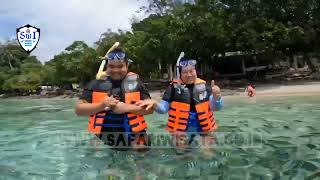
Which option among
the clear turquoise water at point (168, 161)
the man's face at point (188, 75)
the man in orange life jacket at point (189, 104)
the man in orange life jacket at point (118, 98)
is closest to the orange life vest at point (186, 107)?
the man in orange life jacket at point (189, 104)

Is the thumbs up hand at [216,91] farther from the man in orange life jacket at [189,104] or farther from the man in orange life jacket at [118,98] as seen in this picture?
the man in orange life jacket at [118,98]

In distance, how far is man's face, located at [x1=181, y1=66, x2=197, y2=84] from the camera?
569 cm

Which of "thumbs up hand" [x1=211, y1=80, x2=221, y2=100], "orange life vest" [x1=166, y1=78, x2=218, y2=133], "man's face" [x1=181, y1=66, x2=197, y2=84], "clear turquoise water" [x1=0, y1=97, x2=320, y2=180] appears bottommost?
"clear turquoise water" [x1=0, y1=97, x2=320, y2=180]

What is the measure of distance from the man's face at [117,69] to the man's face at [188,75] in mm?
926

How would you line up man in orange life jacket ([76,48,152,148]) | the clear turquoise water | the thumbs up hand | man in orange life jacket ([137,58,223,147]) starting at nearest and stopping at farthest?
1. the clear turquoise water
2. man in orange life jacket ([76,48,152,148])
3. the thumbs up hand
4. man in orange life jacket ([137,58,223,147])

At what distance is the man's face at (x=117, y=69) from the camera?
4997 mm

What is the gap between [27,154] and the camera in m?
6.96

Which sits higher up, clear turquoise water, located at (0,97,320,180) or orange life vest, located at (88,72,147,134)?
orange life vest, located at (88,72,147,134)

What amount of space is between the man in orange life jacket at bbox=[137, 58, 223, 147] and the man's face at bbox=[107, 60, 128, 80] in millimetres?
745

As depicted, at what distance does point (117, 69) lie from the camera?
5.04 meters

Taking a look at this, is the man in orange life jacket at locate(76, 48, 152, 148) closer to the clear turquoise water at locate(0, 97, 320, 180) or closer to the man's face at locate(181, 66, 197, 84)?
the clear turquoise water at locate(0, 97, 320, 180)

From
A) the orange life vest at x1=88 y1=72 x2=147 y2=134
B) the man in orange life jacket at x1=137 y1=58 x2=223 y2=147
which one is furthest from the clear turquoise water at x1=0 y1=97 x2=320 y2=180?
the orange life vest at x1=88 y1=72 x2=147 y2=134

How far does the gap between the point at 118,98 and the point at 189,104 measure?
1.06 meters

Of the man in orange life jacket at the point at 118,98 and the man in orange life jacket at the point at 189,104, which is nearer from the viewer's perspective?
the man in orange life jacket at the point at 118,98
